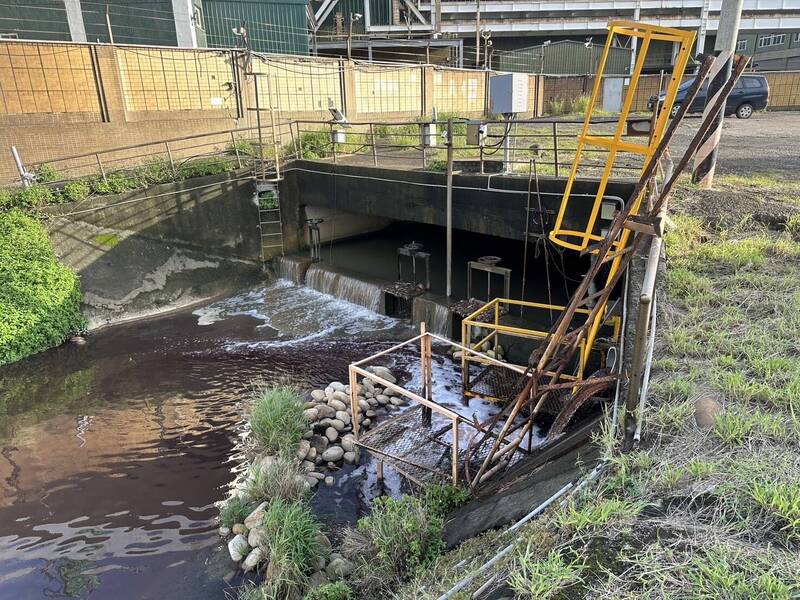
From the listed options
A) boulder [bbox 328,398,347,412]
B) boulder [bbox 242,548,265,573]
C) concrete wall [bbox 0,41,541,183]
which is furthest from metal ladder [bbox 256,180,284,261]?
boulder [bbox 242,548,265,573]

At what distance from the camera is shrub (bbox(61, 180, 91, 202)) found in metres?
12.9

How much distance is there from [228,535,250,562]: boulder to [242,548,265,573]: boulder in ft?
0.43

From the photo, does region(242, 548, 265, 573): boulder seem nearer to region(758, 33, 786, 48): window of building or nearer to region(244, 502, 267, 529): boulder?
region(244, 502, 267, 529): boulder

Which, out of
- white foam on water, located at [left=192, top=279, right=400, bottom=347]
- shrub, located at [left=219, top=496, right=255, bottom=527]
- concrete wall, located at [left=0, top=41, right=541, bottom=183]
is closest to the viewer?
shrub, located at [left=219, top=496, right=255, bottom=527]

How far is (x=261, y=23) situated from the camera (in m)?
25.6

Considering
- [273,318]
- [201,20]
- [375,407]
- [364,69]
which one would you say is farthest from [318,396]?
[201,20]

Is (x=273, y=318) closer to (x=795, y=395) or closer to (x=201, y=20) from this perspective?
(x=795, y=395)

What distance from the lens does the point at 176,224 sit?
1424 cm

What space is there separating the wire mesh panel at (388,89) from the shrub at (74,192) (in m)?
11.6

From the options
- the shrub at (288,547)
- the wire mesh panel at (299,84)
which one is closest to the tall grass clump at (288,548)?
the shrub at (288,547)

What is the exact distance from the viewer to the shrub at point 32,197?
1235 centimetres

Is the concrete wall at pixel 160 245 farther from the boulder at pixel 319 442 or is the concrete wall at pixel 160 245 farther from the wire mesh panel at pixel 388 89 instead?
the wire mesh panel at pixel 388 89

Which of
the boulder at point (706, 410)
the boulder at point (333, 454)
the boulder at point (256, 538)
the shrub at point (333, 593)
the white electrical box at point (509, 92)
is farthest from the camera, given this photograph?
the white electrical box at point (509, 92)

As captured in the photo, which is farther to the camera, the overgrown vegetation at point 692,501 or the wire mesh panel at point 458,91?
the wire mesh panel at point 458,91
